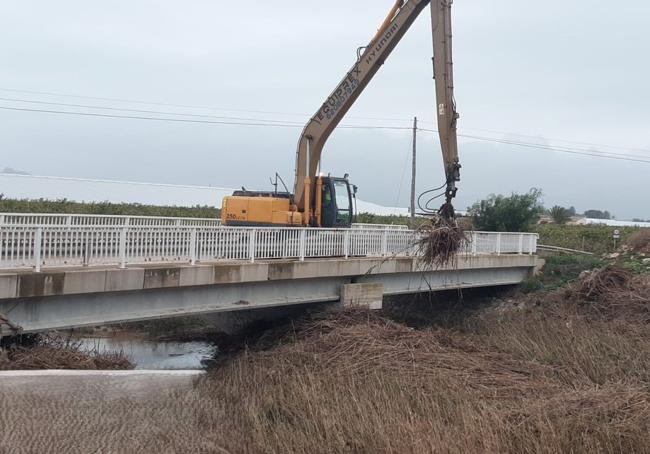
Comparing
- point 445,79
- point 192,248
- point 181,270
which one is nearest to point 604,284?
point 445,79

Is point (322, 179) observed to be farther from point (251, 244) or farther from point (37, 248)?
point (37, 248)

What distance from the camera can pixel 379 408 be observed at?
7.33 metres

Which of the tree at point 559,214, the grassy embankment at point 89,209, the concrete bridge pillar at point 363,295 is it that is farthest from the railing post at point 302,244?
the tree at point 559,214

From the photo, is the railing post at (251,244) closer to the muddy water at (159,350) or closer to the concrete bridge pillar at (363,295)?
the muddy water at (159,350)

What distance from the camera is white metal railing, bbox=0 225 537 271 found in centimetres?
977

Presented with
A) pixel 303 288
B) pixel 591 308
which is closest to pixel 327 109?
pixel 303 288

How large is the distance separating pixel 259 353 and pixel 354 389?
4865 millimetres

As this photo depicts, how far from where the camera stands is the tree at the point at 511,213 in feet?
98.5

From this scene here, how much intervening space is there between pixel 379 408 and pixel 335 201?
10.7 metres

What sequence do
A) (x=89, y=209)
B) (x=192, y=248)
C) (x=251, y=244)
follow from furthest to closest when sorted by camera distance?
(x=89, y=209) < (x=251, y=244) < (x=192, y=248)

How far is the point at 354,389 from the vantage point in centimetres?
818

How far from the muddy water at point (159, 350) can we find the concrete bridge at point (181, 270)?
3.10 meters

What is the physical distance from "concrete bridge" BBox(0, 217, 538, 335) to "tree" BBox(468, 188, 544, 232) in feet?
39.9

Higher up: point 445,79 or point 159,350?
point 445,79
